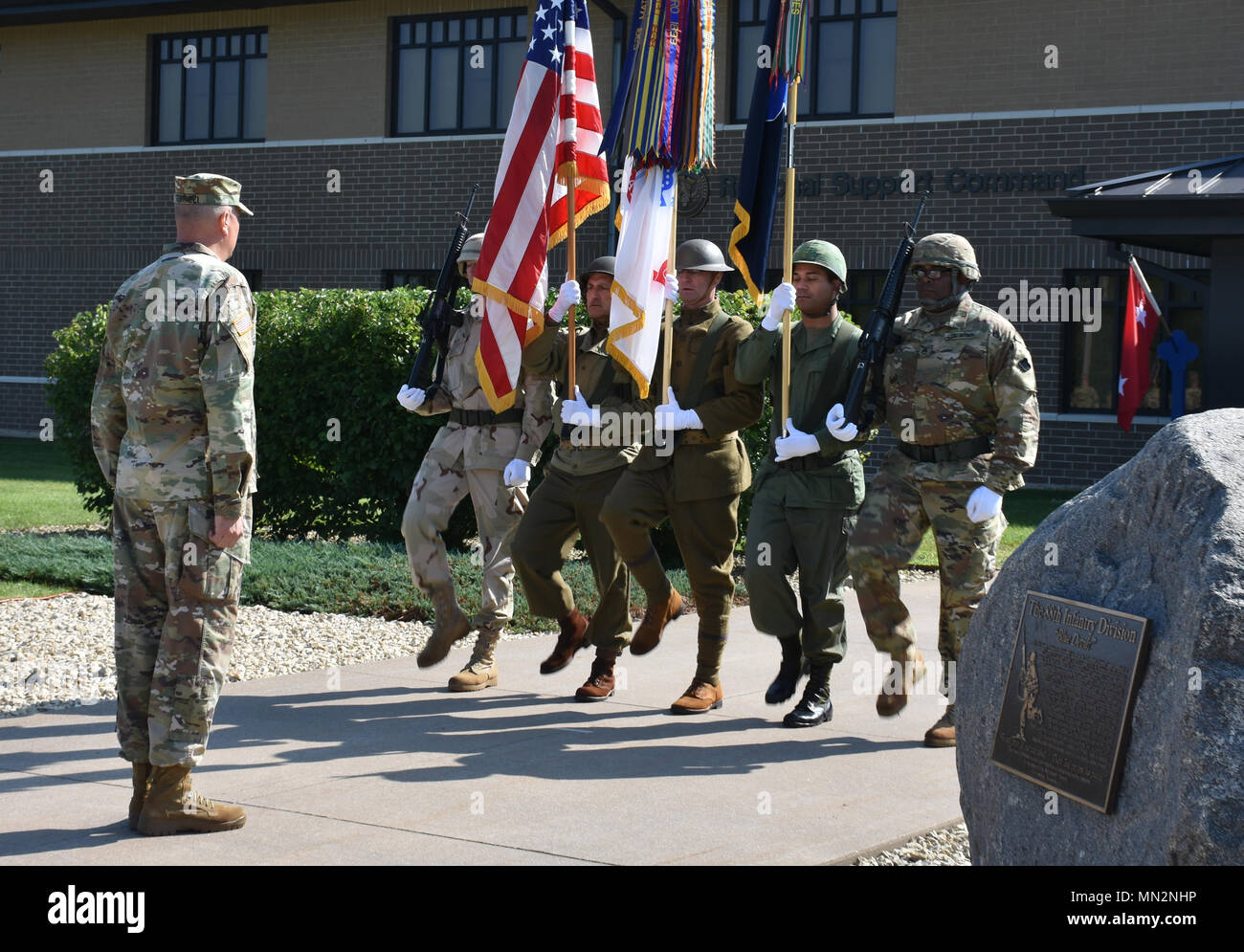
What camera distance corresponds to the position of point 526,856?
4734 mm

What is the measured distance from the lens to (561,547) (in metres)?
7.43

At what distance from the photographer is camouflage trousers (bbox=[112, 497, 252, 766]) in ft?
16.4

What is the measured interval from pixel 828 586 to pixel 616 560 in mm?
1140

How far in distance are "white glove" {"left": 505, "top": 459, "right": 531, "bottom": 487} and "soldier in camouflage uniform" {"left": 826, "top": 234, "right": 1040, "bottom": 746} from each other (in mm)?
1579

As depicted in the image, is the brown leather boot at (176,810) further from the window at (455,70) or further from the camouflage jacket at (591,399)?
the window at (455,70)

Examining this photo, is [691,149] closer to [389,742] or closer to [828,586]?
[828,586]

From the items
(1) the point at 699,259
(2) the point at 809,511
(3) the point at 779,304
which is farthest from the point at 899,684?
(1) the point at 699,259

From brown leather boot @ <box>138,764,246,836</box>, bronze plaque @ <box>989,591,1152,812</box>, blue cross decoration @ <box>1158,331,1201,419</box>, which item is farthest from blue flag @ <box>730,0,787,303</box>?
blue cross decoration @ <box>1158,331,1201,419</box>

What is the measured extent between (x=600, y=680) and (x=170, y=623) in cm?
269

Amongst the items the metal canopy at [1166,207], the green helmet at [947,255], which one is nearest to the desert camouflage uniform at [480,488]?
the green helmet at [947,255]

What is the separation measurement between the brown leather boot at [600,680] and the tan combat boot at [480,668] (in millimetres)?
511

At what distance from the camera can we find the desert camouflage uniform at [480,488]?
748cm

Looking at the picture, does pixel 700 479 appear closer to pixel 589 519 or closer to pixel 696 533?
pixel 696 533

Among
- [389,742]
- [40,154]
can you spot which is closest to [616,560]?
[389,742]
